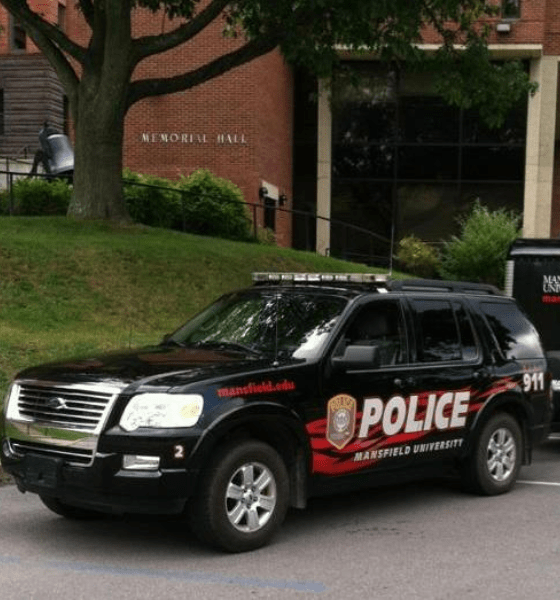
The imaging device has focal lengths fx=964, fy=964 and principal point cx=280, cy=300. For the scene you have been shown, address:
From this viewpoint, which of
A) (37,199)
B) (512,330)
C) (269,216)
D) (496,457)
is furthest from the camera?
(269,216)

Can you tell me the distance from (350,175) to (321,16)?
16716 mm

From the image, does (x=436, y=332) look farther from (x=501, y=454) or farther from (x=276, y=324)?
(x=276, y=324)

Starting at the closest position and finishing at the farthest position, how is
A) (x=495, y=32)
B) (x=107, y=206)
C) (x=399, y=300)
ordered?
1. (x=399, y=300)
2. (x=107, y=206)
3. (x=495, y=32)

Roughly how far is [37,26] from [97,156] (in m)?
2.76

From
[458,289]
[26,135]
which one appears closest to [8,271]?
[458,289]

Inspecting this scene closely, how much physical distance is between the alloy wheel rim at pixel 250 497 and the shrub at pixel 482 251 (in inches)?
833

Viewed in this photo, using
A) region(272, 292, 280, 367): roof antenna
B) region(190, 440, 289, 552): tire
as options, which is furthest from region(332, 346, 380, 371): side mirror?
region(190, 440, 289, 552): tire

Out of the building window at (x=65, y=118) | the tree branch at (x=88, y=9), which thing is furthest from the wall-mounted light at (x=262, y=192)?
the tree branch at (x=88, y=9)

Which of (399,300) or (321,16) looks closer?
(399,300)

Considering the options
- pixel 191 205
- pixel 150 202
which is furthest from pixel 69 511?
pixel 191 205

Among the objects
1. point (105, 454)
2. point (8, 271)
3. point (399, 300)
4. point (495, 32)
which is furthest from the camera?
point (495, 32)

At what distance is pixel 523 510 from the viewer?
7336mm

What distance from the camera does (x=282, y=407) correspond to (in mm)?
6066

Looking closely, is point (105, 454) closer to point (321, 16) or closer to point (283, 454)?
point (283, 454)
